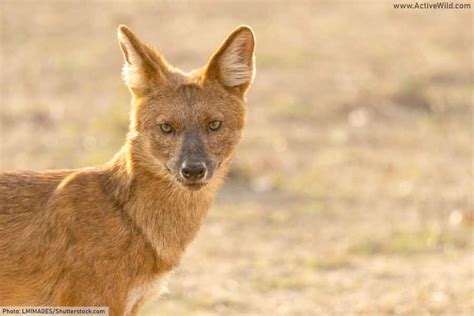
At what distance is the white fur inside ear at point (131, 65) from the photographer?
681cm

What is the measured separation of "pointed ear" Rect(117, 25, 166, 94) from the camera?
6.81 metres

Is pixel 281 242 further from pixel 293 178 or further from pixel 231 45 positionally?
pixel 231 45

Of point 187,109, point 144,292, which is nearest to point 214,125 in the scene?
point 187,109

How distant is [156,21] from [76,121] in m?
6.18

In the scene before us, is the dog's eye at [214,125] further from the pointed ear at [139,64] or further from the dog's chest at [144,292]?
the dog's chest at [144,292]

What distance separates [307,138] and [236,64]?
8.49m

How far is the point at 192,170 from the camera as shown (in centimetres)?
660

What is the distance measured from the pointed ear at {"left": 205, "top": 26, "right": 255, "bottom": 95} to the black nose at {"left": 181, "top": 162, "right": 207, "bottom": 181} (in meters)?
0.78

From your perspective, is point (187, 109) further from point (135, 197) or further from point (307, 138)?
point (307, 138)

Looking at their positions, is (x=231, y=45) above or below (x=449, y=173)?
above

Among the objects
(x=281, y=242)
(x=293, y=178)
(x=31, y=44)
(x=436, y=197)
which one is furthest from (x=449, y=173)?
(x=31, y=44)

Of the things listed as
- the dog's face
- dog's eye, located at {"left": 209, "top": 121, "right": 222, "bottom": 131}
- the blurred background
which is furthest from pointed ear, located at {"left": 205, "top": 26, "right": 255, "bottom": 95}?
the blurred background

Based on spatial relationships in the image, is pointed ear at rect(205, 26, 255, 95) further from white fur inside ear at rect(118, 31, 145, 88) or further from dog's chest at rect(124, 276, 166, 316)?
dog's chest at rect(124, 276, 166, 316)

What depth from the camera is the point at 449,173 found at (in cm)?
1402
